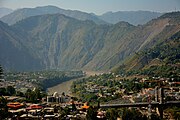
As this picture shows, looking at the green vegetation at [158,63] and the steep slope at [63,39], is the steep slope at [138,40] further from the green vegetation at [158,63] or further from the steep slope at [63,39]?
the green vegetation at [158,63]

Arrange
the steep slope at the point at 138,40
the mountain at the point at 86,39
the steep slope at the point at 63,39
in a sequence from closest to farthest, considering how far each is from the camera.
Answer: the steep slope at the point at 138,40
the mountain at the point at 86,39
the steep slope at the point at 63,39

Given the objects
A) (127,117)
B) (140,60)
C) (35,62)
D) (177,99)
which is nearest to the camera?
(127,117)

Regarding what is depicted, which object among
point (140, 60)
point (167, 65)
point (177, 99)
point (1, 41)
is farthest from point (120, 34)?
A: point (177, 99)

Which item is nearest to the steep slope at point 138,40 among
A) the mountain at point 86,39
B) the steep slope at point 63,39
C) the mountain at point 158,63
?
the mountain at point 86,39

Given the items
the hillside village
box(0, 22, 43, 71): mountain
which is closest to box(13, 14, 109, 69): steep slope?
box(0, 22, 43, 71): mountain

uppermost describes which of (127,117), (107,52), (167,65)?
(107,52)

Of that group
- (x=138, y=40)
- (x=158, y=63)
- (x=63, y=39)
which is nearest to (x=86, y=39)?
(x=63, y=39)

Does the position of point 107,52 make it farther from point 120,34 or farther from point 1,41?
point 1,41
